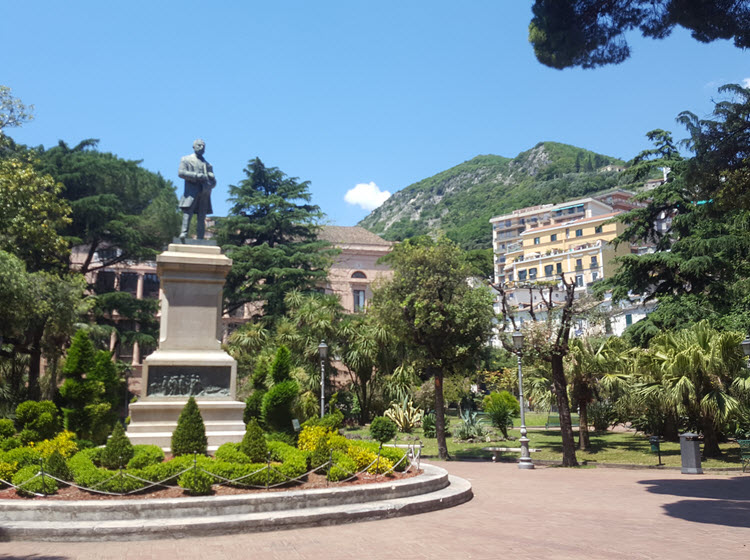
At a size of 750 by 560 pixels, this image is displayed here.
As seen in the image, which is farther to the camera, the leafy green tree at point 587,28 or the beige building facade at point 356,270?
the beige building facade at point 356,270

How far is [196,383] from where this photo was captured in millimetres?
15633

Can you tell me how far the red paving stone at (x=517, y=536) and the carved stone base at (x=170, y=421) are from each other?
5660 mm

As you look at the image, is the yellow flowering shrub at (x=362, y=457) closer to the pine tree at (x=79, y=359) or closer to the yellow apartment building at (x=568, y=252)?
the pine tree at (x=79, y=359)

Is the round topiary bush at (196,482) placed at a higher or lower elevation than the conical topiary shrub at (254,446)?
lower

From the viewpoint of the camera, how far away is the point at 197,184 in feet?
58.2

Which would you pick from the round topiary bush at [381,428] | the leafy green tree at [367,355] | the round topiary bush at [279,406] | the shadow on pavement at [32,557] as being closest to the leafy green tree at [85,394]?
the round topiary bush at [279,406]

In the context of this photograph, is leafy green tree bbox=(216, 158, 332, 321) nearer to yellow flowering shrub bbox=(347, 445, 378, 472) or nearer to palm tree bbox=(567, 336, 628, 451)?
palm tree bbox=(567, 336, 628, 451)

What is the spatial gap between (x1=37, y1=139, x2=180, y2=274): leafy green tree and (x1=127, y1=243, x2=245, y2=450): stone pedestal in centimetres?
2657

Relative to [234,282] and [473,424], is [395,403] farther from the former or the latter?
[234,282]

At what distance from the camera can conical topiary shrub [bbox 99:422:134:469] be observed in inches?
458

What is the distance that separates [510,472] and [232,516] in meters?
11.5

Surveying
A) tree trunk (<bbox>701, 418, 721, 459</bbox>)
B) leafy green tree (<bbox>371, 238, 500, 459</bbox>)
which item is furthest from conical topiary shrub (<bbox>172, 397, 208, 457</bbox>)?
tree trunk (<bbox>701, 418, 721, 459</bbox>)

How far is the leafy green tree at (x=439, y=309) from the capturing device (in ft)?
78.7

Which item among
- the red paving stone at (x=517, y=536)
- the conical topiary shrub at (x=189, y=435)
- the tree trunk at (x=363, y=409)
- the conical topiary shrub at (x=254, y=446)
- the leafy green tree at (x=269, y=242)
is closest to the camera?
the red paving stone at (x=517, y=536)
